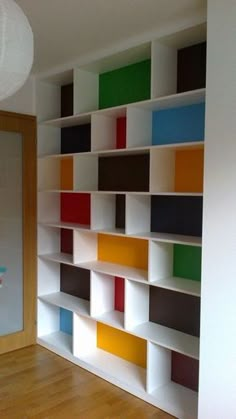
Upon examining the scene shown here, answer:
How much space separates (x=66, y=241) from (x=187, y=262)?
141 centimetres

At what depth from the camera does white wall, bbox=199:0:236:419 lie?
2.04 meters

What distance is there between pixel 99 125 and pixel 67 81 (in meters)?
0.78

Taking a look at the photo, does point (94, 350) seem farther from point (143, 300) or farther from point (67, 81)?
point (67, 81)

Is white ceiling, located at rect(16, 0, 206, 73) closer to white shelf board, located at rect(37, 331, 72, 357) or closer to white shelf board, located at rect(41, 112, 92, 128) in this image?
white shelf board, located at rect(41, 112, 92, 128)

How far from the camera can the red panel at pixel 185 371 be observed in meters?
2.72

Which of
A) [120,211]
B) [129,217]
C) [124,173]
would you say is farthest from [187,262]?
[124,173]

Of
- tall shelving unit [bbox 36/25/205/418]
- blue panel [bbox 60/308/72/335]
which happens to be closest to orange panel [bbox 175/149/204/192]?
tall shelving unit [bbox 36/25/205/418]

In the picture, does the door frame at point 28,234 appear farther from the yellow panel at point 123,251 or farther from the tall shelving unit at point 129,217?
the yellow panel at point 123,251

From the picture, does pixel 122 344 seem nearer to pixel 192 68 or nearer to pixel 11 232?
pixel 11 232

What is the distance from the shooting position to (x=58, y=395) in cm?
275

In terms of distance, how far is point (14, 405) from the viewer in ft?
8.63

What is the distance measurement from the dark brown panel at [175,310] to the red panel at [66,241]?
3.45 feet

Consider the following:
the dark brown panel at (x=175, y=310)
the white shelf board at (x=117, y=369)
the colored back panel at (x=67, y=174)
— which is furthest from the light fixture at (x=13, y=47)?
the white shelf board at (x=117, y=369)

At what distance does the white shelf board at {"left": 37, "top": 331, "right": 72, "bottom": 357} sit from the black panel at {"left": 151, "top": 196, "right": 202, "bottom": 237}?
1381mm
